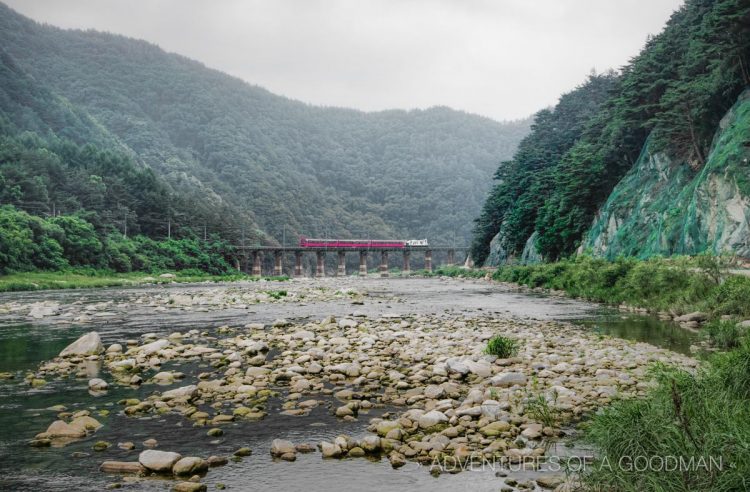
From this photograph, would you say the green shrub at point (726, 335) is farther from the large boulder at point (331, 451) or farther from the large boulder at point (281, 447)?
the large boulder at point (281, 447)

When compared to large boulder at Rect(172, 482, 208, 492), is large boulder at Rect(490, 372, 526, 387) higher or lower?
higher

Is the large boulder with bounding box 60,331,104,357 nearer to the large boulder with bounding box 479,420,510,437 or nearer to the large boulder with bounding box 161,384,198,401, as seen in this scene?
the large boulder with bounding box 161,384,198,401

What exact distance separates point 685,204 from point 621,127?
14132 millimetres

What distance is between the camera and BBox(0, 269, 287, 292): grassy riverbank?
4459cm

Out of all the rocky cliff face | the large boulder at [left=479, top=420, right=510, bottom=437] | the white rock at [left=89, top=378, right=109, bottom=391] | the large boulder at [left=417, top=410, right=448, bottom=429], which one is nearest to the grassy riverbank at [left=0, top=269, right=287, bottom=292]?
the white rock at [left=89, top=378, right=109, bottom=391]

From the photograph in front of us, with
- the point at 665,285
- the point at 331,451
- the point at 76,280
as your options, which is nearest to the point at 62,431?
the point at 331,451

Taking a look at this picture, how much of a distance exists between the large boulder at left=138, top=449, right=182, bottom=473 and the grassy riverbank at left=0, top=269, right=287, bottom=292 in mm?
46309

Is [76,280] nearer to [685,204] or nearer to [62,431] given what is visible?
[62,431]

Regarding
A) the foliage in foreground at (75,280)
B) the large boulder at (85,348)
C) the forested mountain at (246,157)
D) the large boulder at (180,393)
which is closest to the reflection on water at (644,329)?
the large boulder at (180,393)

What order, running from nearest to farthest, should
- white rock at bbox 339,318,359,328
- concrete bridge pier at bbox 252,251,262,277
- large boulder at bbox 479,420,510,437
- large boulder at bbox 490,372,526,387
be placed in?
large boulder at bbox 479,420,510,437
large boulder at bbox 490,372,526,387
white rock at bbox 339,318,359,328
concrete bridge pier at bbox 252,251,262,277

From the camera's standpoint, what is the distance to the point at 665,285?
66.5ft

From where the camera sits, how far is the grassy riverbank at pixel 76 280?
44594 mm

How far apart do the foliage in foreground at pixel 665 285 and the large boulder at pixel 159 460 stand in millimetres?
15389

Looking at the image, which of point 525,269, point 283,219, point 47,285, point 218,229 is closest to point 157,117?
point 283,219
